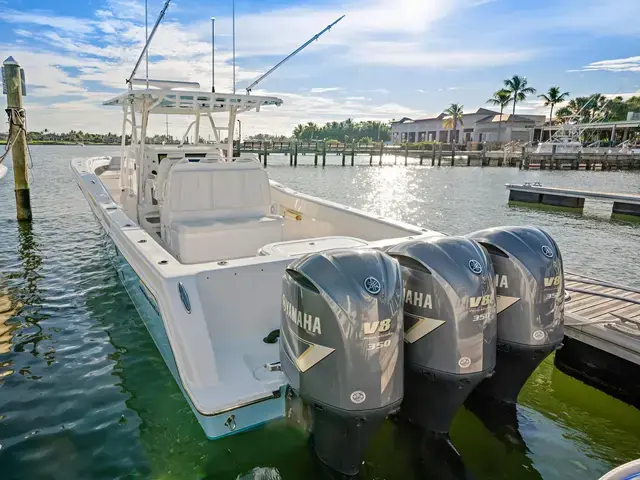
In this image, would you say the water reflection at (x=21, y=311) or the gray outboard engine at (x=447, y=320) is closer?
the gray outboard engine at (x=447, y=320)

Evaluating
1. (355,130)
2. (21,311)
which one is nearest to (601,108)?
(355,130)

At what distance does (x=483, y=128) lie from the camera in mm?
70688

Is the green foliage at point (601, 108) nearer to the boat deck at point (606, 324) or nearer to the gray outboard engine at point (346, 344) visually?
the boat deck at point (606, 324)

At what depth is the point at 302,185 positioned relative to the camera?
2573cm

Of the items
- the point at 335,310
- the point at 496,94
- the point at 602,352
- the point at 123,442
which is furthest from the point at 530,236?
the point at 496,94

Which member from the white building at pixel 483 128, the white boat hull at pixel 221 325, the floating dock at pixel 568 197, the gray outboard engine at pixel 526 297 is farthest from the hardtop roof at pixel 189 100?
the white building at pixel 483 128

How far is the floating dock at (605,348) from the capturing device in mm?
3943

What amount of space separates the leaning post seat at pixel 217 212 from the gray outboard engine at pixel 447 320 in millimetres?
2376

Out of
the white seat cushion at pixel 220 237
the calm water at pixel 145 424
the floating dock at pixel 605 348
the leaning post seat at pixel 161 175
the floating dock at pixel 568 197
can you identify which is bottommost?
the calm water at pixel 145 424

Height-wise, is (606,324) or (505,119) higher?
(505,119)

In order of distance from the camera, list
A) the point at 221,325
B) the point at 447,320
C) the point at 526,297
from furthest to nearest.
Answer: the point at 221,325
the point at 526,297
the point at 447,320

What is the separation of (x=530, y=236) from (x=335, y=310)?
156 centimetres

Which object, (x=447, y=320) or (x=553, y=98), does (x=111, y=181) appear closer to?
(x=447, y=320)

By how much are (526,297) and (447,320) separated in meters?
0.69
